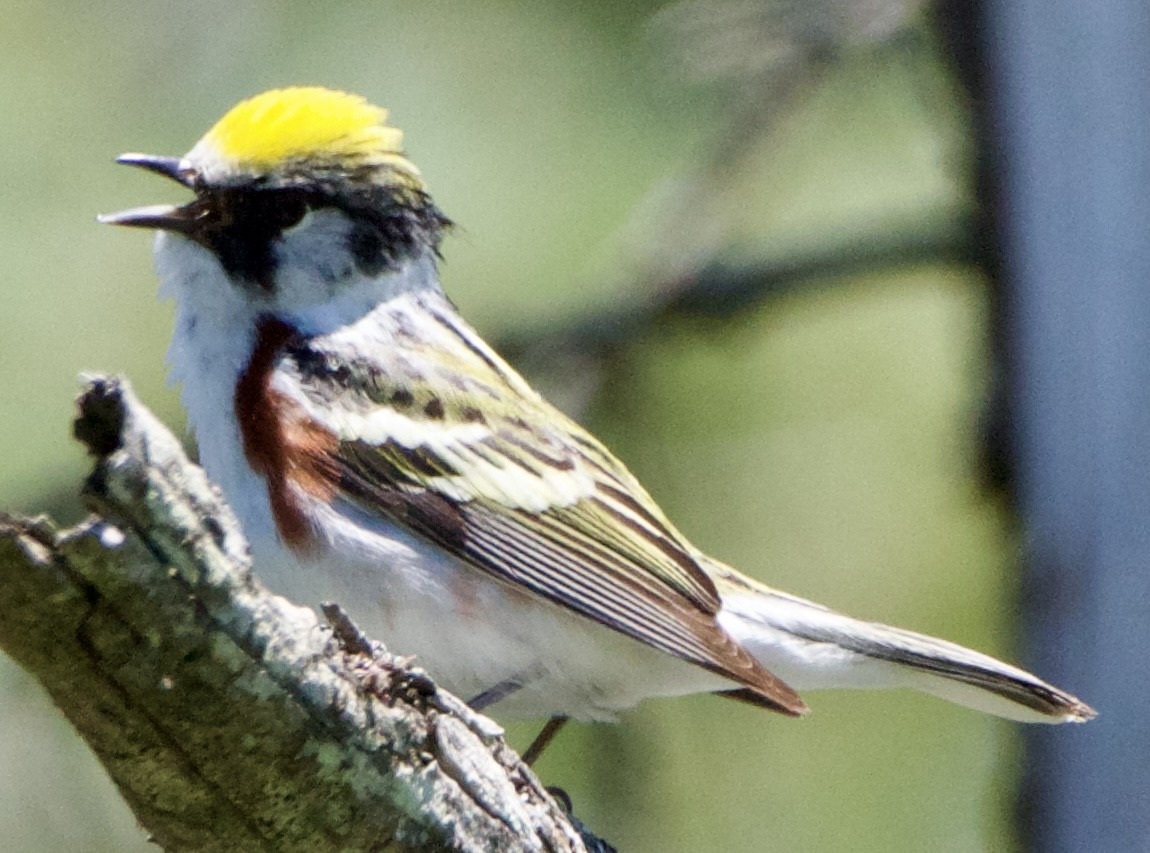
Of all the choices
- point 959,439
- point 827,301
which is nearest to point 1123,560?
point 959,439

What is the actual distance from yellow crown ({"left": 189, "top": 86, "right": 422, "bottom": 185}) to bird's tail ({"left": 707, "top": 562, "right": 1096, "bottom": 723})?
1.08 metres

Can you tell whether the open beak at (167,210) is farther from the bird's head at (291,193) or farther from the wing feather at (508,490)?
the wing feather at (508,490)

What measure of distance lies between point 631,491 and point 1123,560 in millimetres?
922

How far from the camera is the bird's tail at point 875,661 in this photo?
278 cm

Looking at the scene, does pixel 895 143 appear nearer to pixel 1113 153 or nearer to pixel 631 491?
pixel 1113 153

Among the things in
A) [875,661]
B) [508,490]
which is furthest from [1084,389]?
[508,490]

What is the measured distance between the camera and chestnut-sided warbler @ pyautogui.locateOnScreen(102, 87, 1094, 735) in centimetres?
262

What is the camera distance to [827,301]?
3.66 meters

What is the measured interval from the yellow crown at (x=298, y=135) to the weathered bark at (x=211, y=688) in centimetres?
136

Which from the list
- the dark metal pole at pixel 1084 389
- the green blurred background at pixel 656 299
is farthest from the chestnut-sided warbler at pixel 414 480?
the green blurred background at pixel 656 299

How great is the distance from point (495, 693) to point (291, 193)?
0.99 m

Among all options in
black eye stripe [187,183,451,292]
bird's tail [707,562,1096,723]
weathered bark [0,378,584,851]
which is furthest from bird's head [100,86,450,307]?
weathered bark [0,378,584,851]

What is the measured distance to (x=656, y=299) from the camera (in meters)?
3.56

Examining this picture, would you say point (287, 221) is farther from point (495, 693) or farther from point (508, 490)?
point (495, 693)
